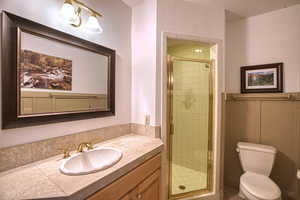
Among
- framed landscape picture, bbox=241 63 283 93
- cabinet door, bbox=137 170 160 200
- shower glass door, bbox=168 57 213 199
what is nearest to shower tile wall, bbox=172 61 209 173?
shower glass door, bbox=168 57 213 199

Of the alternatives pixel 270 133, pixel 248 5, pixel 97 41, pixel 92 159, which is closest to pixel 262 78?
pixel 270 133

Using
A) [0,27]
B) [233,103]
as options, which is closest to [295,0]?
[233,103]

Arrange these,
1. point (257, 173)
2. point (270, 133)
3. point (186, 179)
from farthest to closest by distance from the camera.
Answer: point (186, 179)
point (270, 133)
point (257, 173)

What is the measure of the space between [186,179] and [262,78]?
179 cm

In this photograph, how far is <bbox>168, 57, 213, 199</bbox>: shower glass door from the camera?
173 centimetres

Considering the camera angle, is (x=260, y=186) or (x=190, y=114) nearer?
(x=260, y=186)

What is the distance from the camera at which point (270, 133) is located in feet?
5.96

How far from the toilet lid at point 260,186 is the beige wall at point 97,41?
4.92 ft

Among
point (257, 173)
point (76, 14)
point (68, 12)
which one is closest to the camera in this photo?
point (68, 12)

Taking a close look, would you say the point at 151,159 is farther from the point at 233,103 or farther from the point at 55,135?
the point at 233,103

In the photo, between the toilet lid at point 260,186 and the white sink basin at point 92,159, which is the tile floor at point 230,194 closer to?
the toilet lid at point 260,186

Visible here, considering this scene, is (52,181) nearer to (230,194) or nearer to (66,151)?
(66,151)

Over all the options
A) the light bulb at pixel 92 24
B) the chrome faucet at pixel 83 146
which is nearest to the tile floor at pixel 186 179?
the chrome faucet at pixel 83 146

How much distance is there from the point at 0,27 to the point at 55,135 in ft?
2.54
